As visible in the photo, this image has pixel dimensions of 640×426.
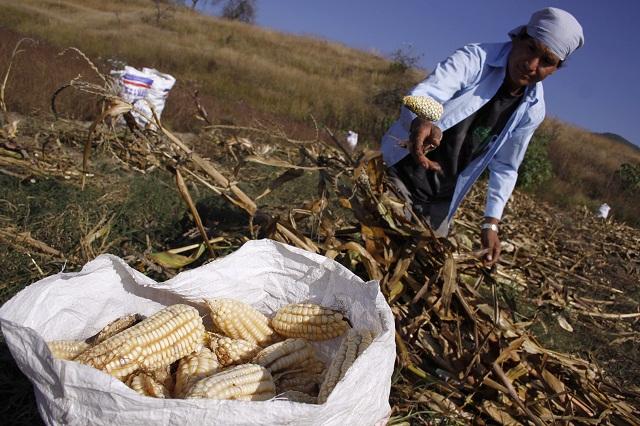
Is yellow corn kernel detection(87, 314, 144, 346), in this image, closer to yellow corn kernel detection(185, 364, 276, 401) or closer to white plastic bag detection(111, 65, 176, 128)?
yellow corn kernel detection(185, 364, 276, 401)

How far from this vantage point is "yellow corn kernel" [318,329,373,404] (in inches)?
55.4

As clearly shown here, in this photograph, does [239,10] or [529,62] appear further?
[239,10]

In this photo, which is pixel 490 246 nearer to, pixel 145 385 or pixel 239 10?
pixel 145 385

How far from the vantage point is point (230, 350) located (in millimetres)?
1716

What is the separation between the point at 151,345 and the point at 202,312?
42cm

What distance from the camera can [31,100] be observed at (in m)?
6.78

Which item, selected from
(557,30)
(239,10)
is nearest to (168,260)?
(557,30)

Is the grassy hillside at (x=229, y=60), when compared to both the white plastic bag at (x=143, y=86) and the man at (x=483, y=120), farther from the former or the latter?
the man at (x=483, y=120)

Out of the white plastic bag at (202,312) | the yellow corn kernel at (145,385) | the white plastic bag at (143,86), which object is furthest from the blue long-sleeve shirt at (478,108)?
the white plastic bag at (143,86)

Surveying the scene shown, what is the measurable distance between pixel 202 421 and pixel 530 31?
267 cm

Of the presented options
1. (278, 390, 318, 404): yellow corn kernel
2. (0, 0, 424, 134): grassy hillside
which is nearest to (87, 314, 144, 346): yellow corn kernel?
(278, 390, 318, 404): yellow corn kernel

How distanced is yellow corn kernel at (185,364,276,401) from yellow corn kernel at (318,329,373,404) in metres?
0.19

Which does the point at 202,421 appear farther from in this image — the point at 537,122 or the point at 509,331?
the point at 537,122

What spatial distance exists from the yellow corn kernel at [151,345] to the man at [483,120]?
4.28 ft
